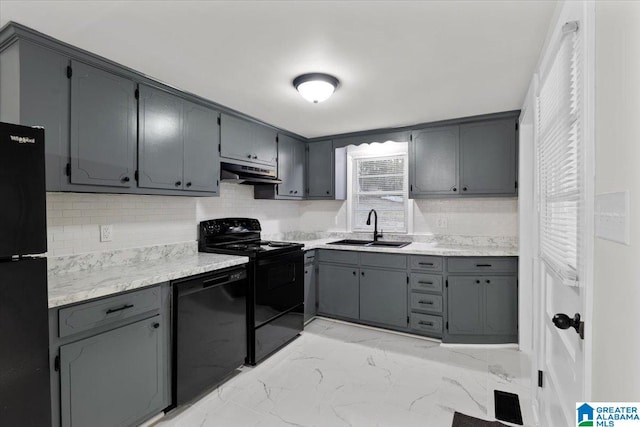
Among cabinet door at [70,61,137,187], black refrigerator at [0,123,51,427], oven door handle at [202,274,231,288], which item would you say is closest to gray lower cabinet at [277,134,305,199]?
oven door handle at [202,274,231,288]

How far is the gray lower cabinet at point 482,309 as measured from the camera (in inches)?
120

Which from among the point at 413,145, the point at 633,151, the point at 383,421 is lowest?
the point at 383,421

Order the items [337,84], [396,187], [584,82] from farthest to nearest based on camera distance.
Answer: [396,187], [337,84], [584,82]

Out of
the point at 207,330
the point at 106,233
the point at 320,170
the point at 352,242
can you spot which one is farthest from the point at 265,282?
the point at 320,170

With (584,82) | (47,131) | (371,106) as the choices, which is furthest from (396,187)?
(47,131)

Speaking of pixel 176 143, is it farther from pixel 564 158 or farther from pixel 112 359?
pixel 564 158

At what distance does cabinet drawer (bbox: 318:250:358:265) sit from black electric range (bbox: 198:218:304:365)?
17.2 inches

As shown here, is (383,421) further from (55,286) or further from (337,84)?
(337,84)

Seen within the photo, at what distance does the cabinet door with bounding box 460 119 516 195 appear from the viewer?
319 cm

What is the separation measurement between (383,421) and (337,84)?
234 centimetres

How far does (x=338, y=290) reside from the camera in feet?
12.3

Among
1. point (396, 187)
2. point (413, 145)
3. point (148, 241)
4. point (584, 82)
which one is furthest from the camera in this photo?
point (396, 187)

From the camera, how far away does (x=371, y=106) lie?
301 centimetres

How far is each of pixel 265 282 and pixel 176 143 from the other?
1377 millimetres
